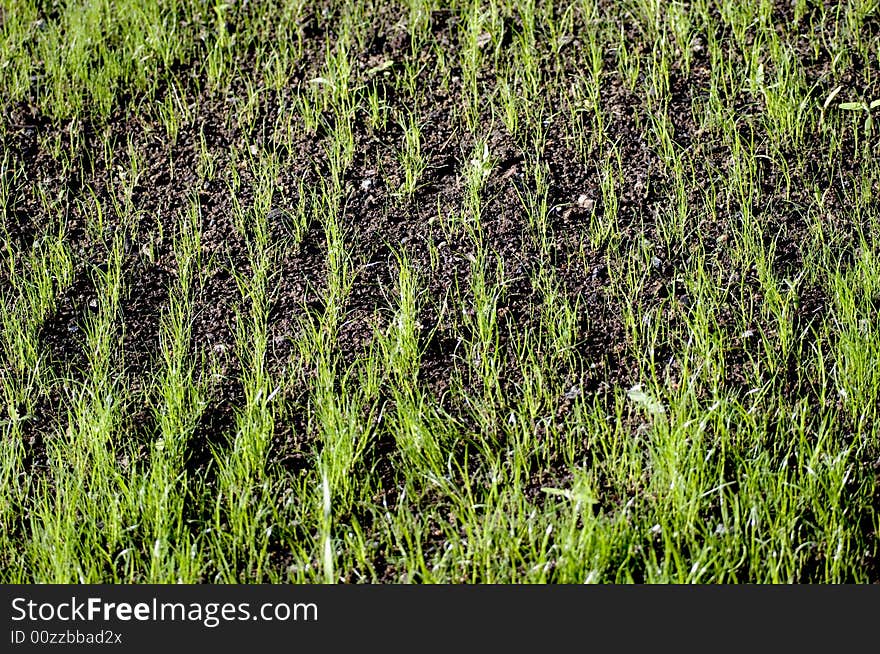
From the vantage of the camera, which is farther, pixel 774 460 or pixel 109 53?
pixel 109 53

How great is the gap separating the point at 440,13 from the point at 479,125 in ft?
2.77

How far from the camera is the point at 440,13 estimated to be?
4.60m

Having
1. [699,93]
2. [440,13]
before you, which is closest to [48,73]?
[440,13]

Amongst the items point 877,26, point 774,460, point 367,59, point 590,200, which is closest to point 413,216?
point 590,200

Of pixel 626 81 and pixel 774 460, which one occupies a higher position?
pixel 626 81

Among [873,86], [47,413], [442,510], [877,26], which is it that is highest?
[877,26]

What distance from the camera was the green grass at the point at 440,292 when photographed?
2715 mm

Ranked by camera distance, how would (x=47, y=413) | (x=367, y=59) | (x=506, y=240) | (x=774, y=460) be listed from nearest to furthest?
(x=774, y=460)
(x=47, y=413)
(x=506, y=240)
(x=367, y=59)

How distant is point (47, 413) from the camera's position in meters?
3.17

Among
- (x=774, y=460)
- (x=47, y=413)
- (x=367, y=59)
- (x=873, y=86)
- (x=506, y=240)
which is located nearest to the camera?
(x=774, y=460)

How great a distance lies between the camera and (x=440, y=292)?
3473 millimetres

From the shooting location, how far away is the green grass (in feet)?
8.91

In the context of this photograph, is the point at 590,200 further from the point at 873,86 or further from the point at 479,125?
the point at 873,86

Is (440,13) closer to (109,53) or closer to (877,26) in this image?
(109,53)
